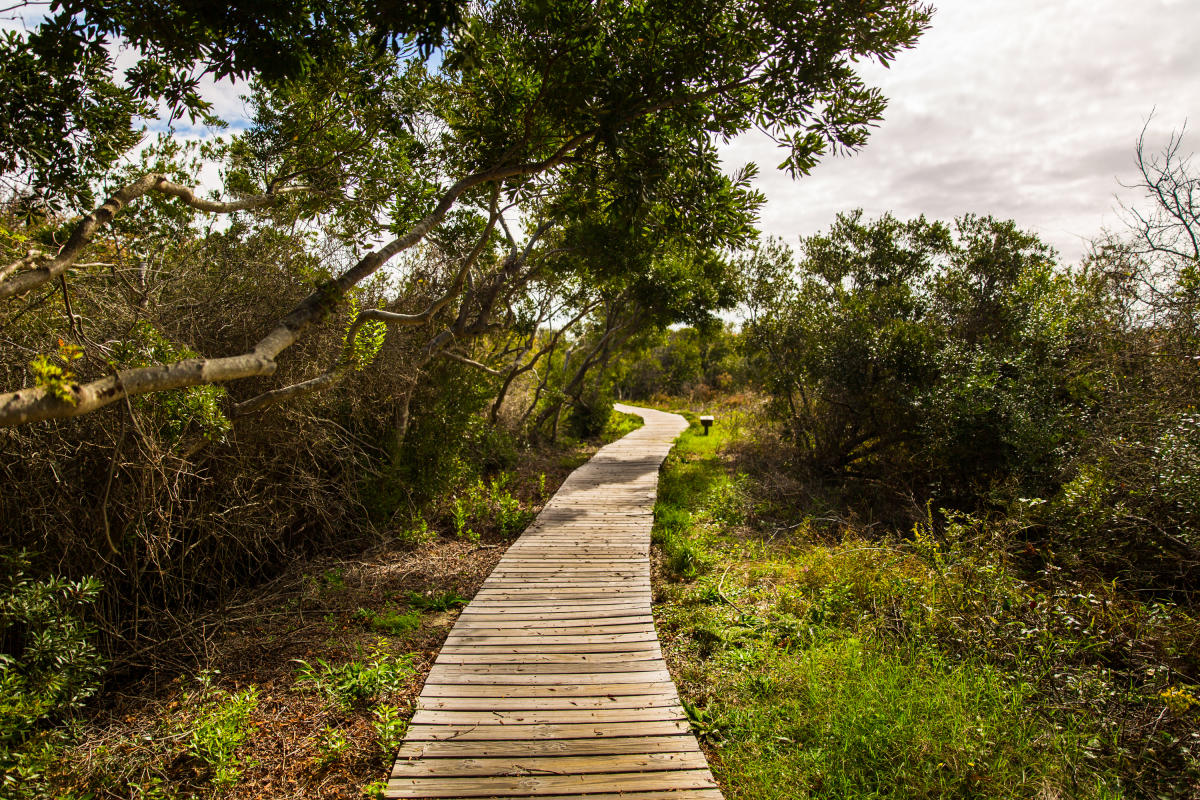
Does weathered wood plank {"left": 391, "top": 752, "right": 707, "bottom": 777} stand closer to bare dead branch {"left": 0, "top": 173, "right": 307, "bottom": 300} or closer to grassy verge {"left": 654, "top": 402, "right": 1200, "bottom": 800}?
grassy verge {"left": 654, "top": 402, "right": 1200, "bottom": 800}

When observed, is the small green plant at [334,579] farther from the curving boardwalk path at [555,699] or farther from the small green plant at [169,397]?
the small green plant at [169,397]

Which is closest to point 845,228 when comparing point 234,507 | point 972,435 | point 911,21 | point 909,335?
point 909,335

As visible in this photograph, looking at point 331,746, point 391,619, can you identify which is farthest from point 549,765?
point 391,619

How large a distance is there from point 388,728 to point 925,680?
132 inches

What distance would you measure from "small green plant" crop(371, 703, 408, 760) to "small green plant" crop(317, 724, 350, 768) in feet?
0.58

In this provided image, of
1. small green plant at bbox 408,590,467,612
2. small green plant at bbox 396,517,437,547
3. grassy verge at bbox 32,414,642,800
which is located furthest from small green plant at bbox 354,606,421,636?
small green plant at bbox 396,517,437,547

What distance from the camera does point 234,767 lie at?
9.18 ft

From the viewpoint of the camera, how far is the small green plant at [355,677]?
11.5 ft

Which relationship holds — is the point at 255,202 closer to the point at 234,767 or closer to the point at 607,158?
the point at 607,158

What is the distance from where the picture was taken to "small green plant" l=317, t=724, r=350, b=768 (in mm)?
2920

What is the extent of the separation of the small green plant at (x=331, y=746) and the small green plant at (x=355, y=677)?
241 mm

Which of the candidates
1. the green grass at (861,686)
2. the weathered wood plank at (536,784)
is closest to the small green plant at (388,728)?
the weathered wood plank at (536,784)

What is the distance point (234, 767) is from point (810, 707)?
332 cm

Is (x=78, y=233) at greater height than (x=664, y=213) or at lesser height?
lesser
